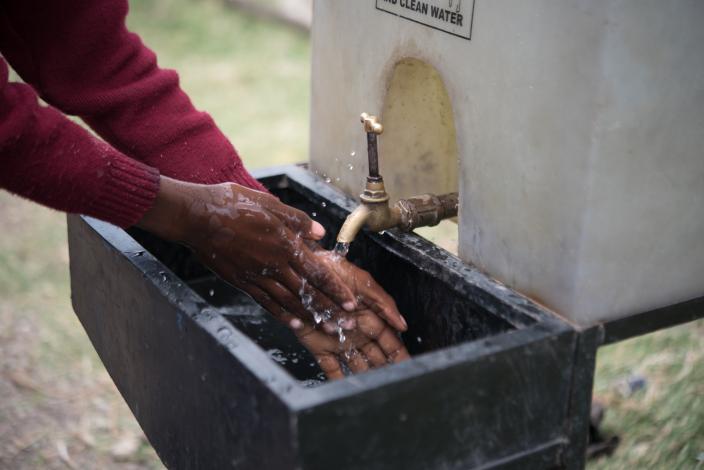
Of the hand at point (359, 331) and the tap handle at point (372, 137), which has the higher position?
the tap handle at point (372, 137)

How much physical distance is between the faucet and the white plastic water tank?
11 centimetres

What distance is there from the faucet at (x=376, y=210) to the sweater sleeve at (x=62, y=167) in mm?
390

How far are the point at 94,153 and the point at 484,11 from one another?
691 mm

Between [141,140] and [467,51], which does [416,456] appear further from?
[141,140]

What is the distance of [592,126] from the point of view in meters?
1.33

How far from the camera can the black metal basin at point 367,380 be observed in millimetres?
1177

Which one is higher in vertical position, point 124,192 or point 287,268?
point 124,192

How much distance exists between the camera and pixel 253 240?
1552mm

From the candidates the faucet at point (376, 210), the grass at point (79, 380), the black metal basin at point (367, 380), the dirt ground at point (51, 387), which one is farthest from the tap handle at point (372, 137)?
the dirt ground at point (51, 387)

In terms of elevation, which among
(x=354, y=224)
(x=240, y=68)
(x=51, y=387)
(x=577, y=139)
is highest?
(x=577, y=139)

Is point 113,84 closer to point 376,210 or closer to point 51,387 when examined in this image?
point 376,210

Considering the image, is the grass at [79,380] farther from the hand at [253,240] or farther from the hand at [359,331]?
the hand at [253,240]

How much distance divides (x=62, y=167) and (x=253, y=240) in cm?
34

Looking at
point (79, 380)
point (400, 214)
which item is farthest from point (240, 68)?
point (400, 214)
